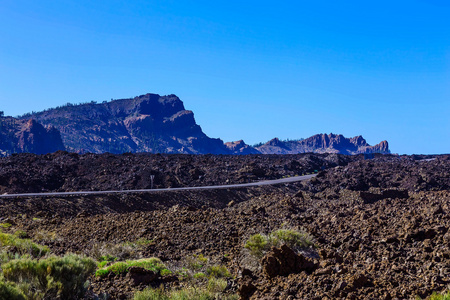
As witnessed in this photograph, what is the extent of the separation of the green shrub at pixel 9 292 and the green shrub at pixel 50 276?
470 mm

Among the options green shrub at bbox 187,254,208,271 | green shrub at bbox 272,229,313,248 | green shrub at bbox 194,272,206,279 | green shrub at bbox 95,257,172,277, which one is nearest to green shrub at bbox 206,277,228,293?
green shrub at bbox 194,272,206,279

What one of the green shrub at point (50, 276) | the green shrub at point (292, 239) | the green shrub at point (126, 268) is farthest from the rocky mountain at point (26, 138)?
the green shrub at point (50, 276)

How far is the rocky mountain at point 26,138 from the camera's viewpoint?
138m

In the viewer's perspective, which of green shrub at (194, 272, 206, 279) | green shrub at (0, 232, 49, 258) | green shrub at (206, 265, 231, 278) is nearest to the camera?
green shrub at (194, 272, 206, 279)

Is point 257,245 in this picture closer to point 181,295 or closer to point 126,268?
point 126,268

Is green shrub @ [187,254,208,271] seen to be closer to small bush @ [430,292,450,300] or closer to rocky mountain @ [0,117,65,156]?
small bush @ [430,292,450,300]

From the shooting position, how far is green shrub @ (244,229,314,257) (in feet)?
42.7

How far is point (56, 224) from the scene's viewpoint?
828 inches

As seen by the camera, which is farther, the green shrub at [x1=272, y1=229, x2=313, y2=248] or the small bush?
the green shrub at [x1=272, y1=229, x2=313, y2=248]

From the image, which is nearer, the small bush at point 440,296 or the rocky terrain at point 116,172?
the small bush at point 440,296

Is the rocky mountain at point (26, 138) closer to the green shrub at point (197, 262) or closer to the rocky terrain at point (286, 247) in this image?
the rocky terrain at point (286, 247)

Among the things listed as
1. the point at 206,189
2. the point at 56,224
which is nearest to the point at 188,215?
the point at 56,224

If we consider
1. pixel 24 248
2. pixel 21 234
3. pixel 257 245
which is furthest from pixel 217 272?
pixel 21 234

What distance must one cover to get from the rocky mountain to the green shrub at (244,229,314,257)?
13474 cm
